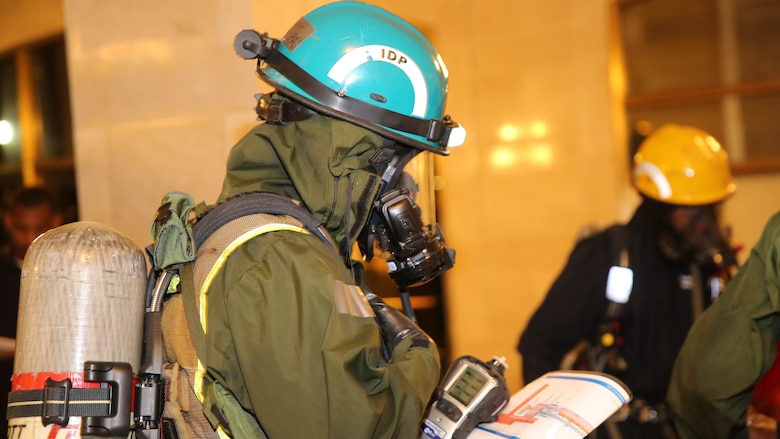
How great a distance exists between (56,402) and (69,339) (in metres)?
0.13

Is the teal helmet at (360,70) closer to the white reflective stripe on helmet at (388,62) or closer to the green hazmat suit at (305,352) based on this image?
the white reflective stripe on helmet at (388,62)

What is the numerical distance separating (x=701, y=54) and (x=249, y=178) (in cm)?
468

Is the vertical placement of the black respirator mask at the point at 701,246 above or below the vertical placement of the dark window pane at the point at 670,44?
below

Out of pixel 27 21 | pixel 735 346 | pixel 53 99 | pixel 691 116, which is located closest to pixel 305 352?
pixel 735 346

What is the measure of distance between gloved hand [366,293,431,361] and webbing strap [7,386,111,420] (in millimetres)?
590

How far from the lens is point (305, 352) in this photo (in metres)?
1.65

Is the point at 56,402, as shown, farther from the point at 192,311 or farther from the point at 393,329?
the point at 393,329

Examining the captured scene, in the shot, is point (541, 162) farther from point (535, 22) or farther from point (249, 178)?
point (249, 178)

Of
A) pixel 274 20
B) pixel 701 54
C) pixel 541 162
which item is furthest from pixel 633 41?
pixel 274 20

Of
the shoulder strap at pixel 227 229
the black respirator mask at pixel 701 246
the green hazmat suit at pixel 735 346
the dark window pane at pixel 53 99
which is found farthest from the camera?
the dark window pane at pixel 53 99

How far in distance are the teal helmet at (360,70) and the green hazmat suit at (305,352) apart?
373mm

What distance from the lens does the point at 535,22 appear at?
6000 millimetres

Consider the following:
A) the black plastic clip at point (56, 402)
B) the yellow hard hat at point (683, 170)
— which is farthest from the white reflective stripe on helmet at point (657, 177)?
the black plastic clip at point (56, 402)

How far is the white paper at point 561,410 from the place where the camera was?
6.32ft
